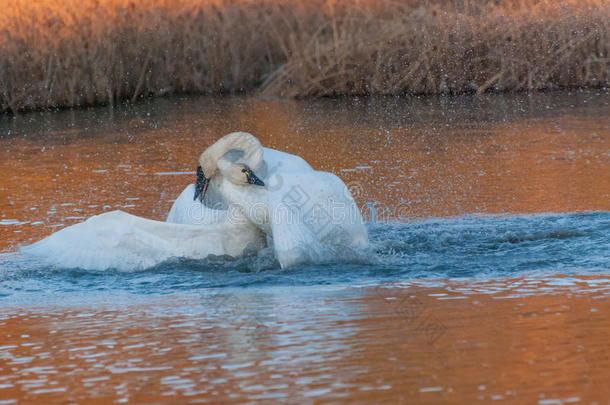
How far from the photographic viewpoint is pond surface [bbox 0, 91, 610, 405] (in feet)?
14.5

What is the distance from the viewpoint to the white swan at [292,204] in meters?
6.46

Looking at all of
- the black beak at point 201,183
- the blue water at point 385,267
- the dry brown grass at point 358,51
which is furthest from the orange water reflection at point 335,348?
the dry brown grass at point 358,51

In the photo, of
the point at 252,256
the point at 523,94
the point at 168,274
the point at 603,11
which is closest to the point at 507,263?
the point at 252,256

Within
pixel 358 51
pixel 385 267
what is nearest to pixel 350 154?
pixel 385 267

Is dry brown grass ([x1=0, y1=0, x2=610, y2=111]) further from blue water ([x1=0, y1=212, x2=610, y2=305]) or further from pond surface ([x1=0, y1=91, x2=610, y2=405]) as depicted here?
blue water ([x1=0, y1=212, x2=610, y2=305])

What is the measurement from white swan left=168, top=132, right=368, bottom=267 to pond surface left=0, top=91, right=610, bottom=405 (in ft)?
0.47

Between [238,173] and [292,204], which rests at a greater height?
[238,173]

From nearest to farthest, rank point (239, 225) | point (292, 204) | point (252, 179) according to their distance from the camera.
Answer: point (292, 204) < point (252, 179) < point (239, 225)

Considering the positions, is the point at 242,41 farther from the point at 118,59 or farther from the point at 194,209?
the point at 194,209

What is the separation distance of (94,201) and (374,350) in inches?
212

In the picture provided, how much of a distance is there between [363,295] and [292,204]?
0.81 m

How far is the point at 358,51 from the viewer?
17938 mm

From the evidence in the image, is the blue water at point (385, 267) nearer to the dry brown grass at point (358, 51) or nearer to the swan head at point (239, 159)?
the swan head at point (239, 159)

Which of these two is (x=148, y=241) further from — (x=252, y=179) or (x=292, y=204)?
(x=292, y=204)
